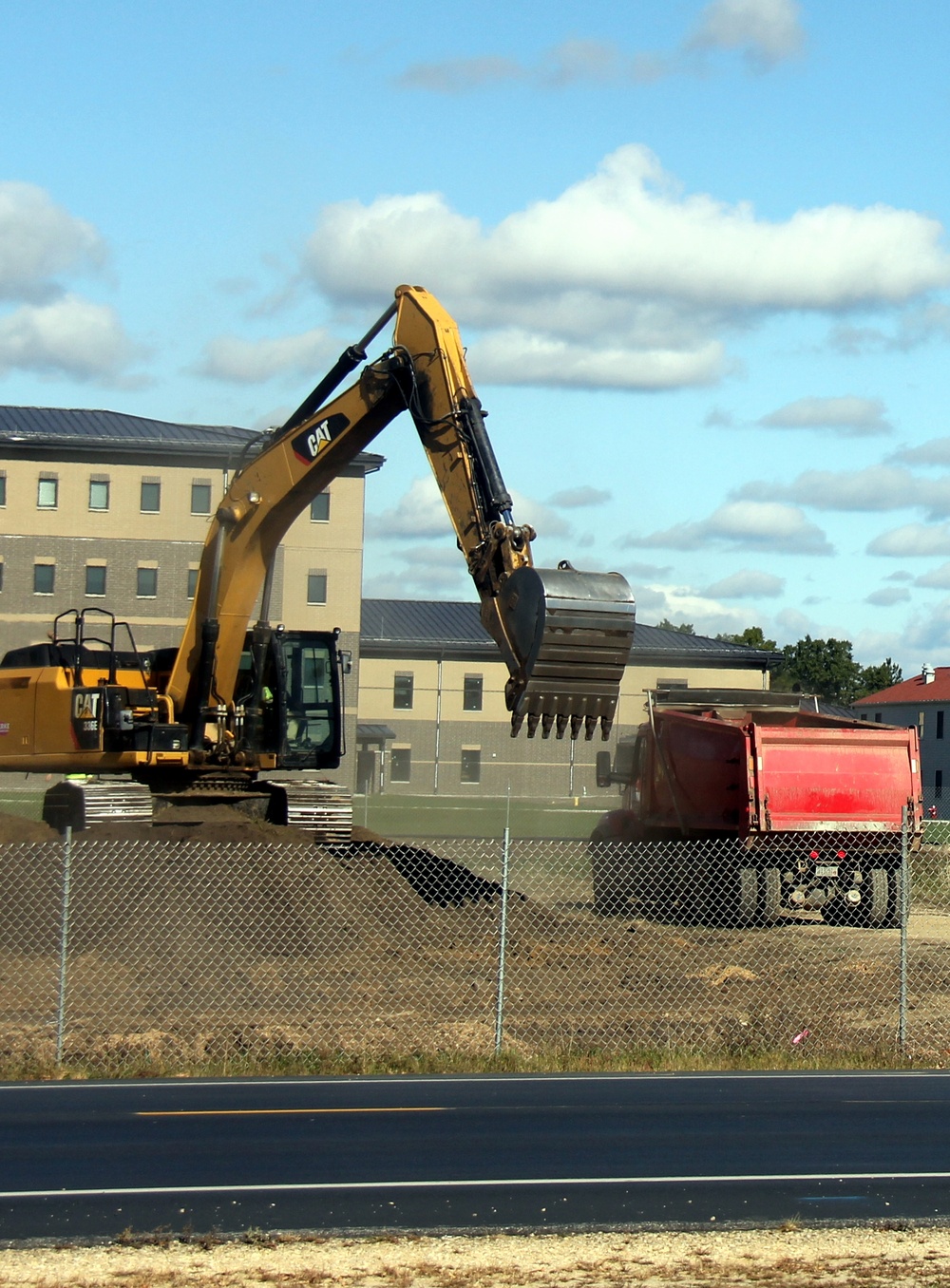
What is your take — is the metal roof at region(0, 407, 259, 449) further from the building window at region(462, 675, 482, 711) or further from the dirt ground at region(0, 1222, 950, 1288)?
the dirt ground at region(0, 1222, 950, 1288)

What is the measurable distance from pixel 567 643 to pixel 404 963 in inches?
152

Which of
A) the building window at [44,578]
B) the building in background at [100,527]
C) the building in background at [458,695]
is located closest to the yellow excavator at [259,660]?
the building in background at [100,527]

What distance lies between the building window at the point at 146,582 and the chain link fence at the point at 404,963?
109 ft

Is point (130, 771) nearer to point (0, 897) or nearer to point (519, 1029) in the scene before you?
point (0, 897)

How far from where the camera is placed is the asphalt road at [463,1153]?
815 centimetres

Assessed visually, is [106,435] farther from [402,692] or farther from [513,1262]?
[513,1262]

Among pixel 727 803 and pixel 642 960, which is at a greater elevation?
pixel 727 803

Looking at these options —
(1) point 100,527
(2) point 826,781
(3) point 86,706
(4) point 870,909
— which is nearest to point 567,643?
(3) point 86,706

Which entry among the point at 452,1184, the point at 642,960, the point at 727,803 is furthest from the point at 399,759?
the point at 452,1184

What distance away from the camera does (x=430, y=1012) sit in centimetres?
1438

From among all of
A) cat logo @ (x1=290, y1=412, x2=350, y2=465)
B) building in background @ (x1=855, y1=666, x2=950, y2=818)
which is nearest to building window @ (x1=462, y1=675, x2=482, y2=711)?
building in background @ (x1=855, y1=666, x2=950, y2=818)

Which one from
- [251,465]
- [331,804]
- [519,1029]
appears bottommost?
[519,1029]

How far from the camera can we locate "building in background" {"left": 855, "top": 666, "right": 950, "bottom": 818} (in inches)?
3553

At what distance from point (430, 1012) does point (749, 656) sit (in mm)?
59974
